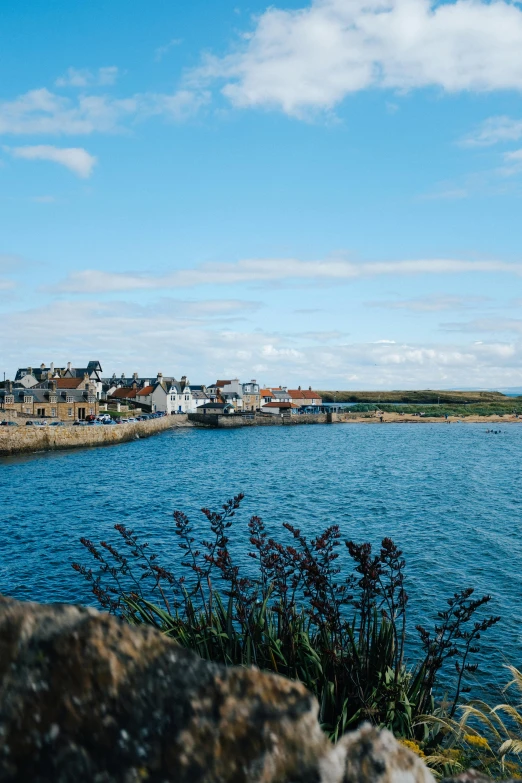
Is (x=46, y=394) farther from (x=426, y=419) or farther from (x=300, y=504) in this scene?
(x=426, y=419)

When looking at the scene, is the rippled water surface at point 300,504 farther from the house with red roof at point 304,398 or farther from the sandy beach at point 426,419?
the house with red roof at point 304,398

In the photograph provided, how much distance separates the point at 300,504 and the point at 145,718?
4139 centimetres

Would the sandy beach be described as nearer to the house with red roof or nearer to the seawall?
the house with red roof

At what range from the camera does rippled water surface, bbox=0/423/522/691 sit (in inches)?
1037

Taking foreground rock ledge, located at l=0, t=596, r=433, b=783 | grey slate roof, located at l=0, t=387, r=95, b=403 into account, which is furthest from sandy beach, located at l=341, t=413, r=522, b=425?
foreground rock ledge, located at l=0, t=596, r=433, b=783

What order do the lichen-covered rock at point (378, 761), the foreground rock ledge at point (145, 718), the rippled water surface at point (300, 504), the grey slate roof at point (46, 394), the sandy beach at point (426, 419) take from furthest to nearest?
the sandy beach at point (426, 419)
the grey slate roof at point (46, 394)
the rippled water surface at point (300, 504)
the lichen-covered rock at point (378, 761)
the foreground rock ledge at point (145, 718)

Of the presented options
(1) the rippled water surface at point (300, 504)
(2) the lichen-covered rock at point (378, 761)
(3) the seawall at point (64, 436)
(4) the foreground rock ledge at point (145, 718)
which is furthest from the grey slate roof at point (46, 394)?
(2) the lichen-covered rock at point (378, 761)

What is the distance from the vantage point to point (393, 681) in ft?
34.2

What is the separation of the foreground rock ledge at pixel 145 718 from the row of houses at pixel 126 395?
105 metres

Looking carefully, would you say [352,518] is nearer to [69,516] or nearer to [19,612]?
[69,516]

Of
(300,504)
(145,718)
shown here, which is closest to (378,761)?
(145,718)

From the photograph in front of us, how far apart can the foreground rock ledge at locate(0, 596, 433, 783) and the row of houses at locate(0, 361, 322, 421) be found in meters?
105

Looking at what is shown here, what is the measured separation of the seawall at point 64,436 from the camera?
76.8 meters

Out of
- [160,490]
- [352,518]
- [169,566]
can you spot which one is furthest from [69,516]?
[352,518]
